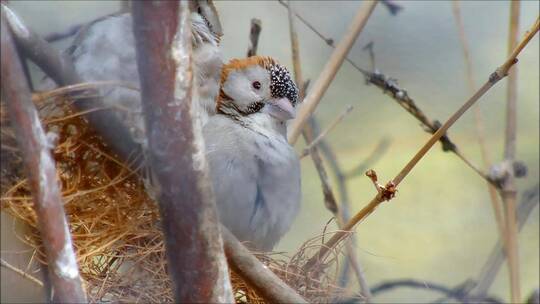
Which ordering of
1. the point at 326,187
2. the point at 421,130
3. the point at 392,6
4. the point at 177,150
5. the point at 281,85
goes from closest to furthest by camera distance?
the point at 177,150, the point at 281,85, the point at 326,187, the point at 392,6, the point at 421,130

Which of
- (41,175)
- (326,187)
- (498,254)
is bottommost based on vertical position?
(498,254)

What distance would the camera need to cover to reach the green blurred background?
2.27m

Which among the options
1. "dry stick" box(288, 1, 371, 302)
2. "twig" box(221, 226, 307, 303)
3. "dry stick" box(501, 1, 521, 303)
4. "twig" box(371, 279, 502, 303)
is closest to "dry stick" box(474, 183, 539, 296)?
"twig" box(371, 279, 502, 303)

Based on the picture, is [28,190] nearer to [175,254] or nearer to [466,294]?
[175,254]

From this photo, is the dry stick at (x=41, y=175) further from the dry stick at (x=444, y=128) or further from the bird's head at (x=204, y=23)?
the bird's head at (x=204, y=23)

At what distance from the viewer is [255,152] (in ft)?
4.61

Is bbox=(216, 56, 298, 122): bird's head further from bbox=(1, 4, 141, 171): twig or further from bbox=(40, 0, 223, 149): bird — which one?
bbox=(1, 4, 141, 171): twig

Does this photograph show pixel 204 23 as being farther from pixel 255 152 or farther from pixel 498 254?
pixel 498 254

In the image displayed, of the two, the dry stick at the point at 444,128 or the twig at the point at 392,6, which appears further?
the twig at the point at 392,6

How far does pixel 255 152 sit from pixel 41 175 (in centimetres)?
58

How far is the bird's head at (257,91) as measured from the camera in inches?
59.0

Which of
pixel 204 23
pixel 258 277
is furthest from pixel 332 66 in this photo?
pixel 258 277

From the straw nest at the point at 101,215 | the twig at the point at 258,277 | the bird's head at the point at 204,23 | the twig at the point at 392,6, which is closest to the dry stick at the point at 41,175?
the straw nest at the point at 101,215

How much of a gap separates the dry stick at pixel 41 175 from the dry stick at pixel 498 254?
1.48 meters
